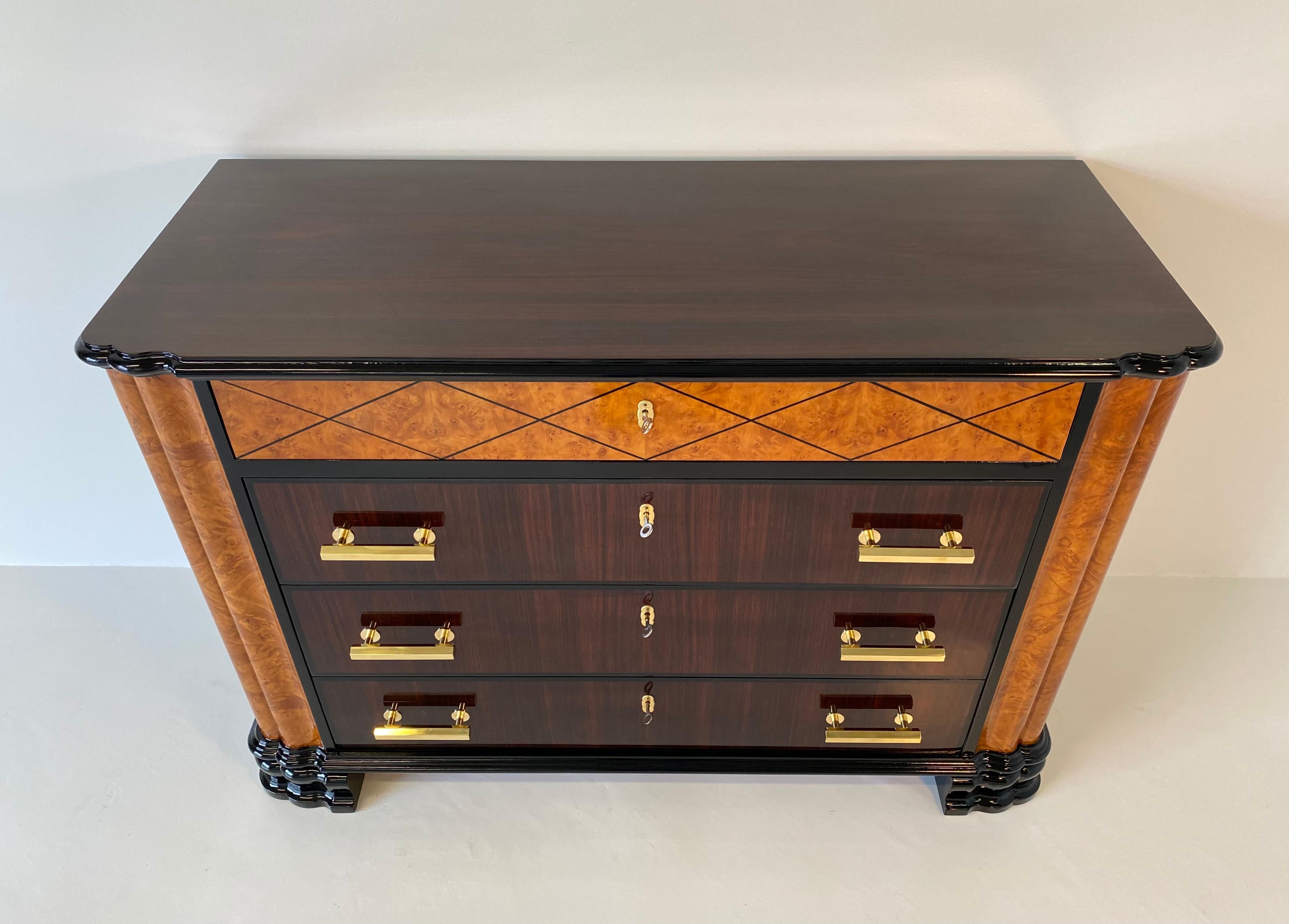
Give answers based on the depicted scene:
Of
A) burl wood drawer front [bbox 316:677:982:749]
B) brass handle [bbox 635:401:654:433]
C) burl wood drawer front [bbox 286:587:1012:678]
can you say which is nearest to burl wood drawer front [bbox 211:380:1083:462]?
brass handle [bbox 635:401:654:433]

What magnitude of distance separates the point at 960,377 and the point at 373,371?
63 centimetres

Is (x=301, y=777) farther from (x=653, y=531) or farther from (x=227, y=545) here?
(x=653, y=531)

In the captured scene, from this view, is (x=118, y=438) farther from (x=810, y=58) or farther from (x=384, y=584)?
(x=810, y=58)

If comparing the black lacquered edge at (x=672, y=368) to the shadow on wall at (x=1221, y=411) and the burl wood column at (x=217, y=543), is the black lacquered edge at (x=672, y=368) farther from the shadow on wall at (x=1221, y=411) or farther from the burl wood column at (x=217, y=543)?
the shadow on wall at (x=1221, y=411)

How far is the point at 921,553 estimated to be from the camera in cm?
115

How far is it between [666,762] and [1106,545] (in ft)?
2.42

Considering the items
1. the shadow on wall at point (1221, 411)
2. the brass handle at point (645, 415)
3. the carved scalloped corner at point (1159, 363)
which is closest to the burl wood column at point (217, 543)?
the brass handle at point (645, 415)

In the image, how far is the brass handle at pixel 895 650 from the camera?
4.17 feet

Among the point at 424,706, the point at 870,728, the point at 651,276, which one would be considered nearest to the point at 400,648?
the point at 424,706

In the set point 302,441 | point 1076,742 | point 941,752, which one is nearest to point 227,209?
point 302,441

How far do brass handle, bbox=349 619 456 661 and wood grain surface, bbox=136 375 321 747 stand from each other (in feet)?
0.41

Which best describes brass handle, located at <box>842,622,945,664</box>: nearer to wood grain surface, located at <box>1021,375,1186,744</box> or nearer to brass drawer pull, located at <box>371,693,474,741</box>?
wood grain surface, located at <box>1021,375,1186,744</box>

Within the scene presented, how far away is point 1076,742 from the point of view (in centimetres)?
162

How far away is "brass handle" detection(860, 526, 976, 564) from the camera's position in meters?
1.15
